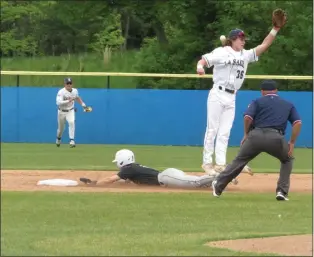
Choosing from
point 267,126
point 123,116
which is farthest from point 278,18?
point 123,116

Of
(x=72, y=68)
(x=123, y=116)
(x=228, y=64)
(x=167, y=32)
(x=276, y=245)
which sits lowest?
(x=123, y=116)

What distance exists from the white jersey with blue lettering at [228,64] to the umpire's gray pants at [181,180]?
136 centimetres

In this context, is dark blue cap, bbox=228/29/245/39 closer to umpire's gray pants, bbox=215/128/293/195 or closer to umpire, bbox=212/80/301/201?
umpire, bbox=212/80/301/201

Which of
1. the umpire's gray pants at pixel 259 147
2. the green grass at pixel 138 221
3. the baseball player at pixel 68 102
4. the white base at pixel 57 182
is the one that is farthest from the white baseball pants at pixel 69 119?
the umpire's gray pants at pixel 259 147

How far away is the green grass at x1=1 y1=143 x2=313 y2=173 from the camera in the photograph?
52.6 ft

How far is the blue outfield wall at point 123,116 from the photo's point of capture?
86.0ft

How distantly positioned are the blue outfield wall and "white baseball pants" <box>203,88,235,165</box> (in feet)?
48.1

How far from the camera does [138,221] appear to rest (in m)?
8.34

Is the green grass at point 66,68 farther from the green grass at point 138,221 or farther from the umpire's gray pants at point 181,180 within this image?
the green grass at point 138,221

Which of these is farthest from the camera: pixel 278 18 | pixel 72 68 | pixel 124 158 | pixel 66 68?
pixel 72 68

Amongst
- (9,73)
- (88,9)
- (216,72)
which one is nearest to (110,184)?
(216,72)

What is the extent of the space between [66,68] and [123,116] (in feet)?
10.9

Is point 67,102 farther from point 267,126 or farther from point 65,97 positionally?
point 267,126

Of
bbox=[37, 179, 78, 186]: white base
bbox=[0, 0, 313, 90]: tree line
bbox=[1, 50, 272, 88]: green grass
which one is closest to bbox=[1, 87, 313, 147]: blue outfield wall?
bbox=[1, 50, 272, 88]: green grass
